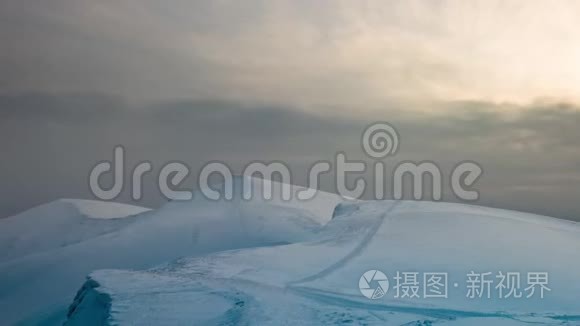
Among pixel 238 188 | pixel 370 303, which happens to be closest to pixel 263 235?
pixel 238 188

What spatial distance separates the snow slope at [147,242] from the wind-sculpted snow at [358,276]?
5249 mm

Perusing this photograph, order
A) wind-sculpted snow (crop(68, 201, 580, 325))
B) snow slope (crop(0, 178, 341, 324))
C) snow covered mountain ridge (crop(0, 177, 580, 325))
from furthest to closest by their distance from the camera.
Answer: snow slope (crop(0, 178, 341, 324))
snow covered mountain ridge (crop(0, 177, 580, 325))
wind-sculpted snow (crop(68, 201, 580, 325))

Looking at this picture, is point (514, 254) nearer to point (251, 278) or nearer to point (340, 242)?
point (340, 242)

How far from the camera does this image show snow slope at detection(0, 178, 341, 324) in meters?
20.1

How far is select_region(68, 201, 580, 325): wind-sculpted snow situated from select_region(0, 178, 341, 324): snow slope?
5.25 m

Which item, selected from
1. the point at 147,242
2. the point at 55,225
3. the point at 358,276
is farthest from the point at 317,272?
the point at 55,225

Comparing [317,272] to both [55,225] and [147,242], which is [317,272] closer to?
[147,242]

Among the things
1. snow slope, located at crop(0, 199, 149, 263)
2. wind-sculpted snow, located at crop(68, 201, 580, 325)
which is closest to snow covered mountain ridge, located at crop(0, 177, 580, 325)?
wind-sculpted snow, located at crop(68, 201, 580, 325)

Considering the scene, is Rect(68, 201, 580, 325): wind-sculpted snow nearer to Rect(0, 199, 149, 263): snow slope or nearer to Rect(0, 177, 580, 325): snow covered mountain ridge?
Rect(0, 177, 580, 325): snow covered mountain ridge

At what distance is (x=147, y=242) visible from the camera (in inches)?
890

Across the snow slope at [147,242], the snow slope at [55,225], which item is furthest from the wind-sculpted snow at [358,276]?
the snow slope at [55,225]

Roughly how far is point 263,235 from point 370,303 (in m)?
11.7

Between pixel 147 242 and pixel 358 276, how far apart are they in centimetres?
1212

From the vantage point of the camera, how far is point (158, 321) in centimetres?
941
